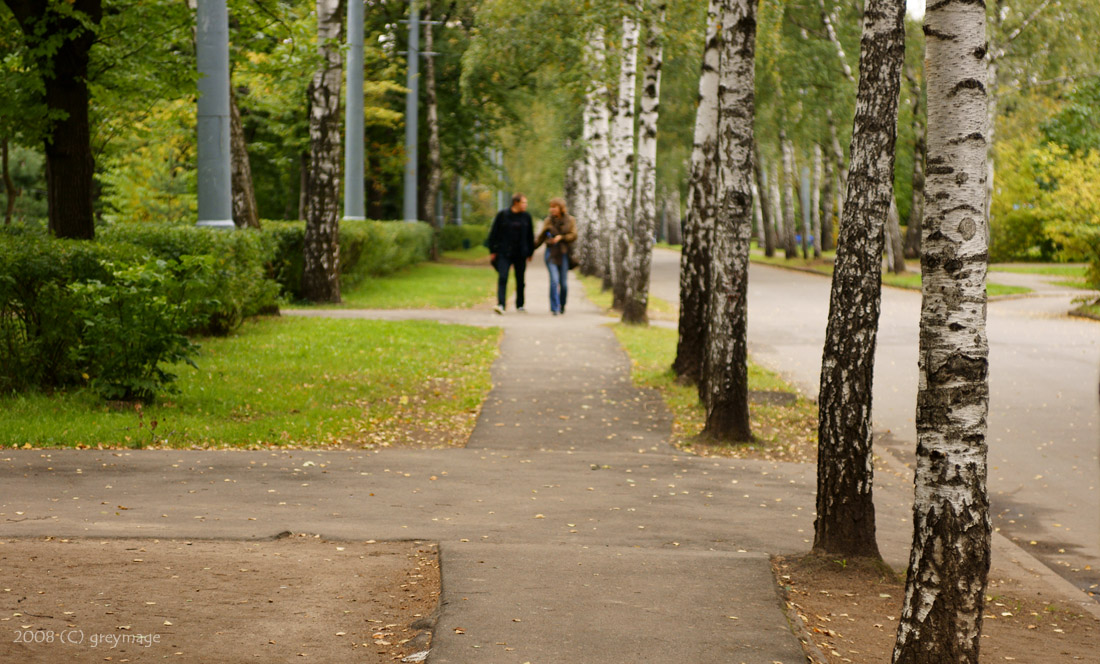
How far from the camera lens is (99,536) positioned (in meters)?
6.18

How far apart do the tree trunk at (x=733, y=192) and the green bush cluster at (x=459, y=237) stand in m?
37.2

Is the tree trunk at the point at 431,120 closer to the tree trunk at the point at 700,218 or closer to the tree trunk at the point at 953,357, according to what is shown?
the tree trunk at the point at 700,218

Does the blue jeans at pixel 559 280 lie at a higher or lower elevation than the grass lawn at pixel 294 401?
higher

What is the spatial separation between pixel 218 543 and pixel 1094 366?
44.5 feet

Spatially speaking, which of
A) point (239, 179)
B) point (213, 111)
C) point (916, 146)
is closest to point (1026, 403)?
point (213, 111)

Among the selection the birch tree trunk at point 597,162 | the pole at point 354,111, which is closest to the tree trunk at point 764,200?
the birch tree trunk at point 597,162

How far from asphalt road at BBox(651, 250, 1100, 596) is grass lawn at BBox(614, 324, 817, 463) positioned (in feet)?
2.12

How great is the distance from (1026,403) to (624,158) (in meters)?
10.2

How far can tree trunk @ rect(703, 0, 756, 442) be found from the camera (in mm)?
9922

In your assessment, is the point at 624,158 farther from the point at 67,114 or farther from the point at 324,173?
the point at 67,114

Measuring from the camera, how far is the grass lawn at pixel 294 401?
9094mm

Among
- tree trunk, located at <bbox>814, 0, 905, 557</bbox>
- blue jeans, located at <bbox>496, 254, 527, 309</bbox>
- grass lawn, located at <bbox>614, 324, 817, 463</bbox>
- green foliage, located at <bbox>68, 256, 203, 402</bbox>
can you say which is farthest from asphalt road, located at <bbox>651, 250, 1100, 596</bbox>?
green foliage, located at <bbox>68, 256, 203, 402</bbox>

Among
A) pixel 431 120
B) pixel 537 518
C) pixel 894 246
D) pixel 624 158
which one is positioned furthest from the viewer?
pixel 431 120

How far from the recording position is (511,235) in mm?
20172
